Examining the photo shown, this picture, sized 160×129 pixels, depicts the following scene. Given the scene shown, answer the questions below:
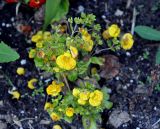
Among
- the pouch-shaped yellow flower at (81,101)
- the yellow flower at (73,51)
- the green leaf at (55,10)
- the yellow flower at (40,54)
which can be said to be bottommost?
the pouch-shaped yellow flower at (81,101)

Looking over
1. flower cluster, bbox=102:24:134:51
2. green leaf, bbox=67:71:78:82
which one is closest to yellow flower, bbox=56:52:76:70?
green leaf, bbox=67:71:78:82

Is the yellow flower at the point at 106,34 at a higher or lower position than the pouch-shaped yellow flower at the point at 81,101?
higher

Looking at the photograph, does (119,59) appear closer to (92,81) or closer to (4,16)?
(92,81)

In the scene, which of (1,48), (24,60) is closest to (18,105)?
(24,60)

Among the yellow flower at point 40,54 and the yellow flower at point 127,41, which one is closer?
the yellow flower at point 40,54

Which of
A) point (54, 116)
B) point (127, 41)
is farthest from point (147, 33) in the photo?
point (54, 116)

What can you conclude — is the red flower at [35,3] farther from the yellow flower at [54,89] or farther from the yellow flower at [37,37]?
the yellow flower at [54,89]

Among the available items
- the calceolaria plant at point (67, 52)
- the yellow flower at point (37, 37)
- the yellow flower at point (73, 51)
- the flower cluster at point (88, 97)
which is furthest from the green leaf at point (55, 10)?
the flower cluster at point (88, 97)
